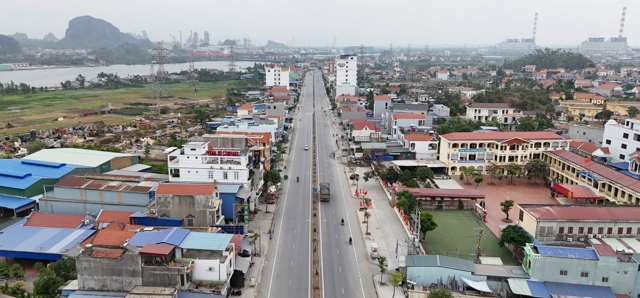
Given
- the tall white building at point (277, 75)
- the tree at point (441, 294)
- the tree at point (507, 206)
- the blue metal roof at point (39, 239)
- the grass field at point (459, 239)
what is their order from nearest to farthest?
1. the tree at point (441, 294)
2. the blue metal roof at point (39, 239)
3. the grass field at point (459, 239)
4. the tree at point (507, 206)
5. the tall white building at point (277, 75)

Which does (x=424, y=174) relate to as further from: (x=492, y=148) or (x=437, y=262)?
(x=437, y=262)

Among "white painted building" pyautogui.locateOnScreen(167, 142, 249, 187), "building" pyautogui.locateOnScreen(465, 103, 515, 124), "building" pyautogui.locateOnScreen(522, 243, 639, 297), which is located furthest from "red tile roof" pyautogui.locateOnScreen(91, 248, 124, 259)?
"building" pyautogui.locateOnScreen(465, 103, 515, 124)

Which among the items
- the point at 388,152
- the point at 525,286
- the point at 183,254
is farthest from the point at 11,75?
the point at 525,286

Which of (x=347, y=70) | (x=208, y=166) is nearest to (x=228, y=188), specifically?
(x=208, y=166)

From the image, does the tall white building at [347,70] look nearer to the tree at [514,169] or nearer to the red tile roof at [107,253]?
the tree at [514,169]

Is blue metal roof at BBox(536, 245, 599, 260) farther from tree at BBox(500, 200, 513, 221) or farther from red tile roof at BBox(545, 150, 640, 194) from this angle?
red tile roof at BBox(545, 150, 640, 194)

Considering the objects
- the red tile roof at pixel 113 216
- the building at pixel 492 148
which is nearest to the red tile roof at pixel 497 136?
the building at pixel 492 148
